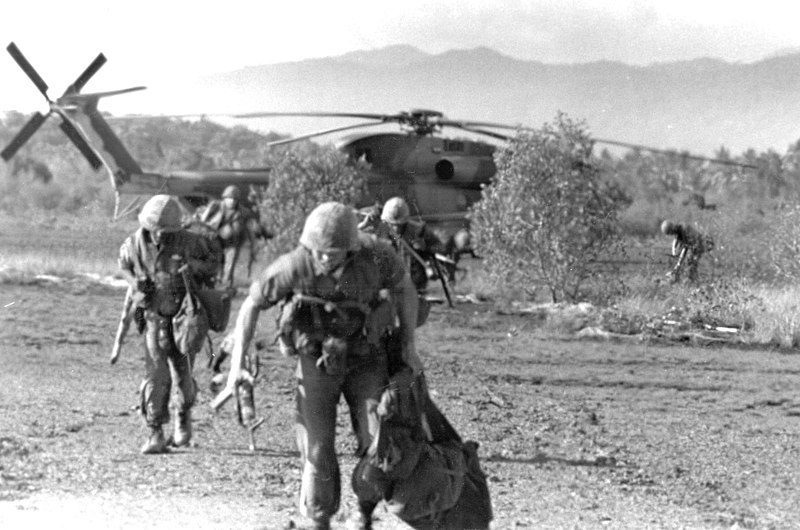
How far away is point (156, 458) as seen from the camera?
310 inches

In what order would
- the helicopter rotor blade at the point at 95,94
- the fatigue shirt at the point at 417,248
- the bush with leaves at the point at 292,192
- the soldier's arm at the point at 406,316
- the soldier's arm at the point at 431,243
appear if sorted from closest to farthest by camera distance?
the soldier's arm at the point at 406,316
the fatigue shirt at the point at 417,248
the soldier's arm at the point at 431,243
the helicopter rotor blade at the point at 95,94
the bush with leaves at the point at 292,192

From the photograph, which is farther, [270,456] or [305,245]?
[270,456]

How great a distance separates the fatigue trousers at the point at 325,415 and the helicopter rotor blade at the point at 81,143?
14580mm

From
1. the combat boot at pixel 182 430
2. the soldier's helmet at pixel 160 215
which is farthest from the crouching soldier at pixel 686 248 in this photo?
the soldier's helmet at pixel 160 215

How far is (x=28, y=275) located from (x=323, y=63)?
1047 centimetres

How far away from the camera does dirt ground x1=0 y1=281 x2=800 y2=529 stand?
656 centimetres

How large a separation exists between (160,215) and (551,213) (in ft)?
36.9

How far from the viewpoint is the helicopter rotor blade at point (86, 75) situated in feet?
63.6

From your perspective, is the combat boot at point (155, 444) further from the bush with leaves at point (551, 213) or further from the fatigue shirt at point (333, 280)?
the bush with leaves at point (551, 213)

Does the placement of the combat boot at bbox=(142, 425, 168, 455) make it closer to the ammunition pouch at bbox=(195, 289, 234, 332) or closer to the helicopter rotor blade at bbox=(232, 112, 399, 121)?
the ammunition pouch at bbox=(195, 289, 234, 332)

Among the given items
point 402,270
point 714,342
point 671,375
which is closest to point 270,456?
point 402,270

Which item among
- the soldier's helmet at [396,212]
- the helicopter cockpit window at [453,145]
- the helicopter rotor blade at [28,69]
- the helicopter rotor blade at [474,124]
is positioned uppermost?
the helicopter rotor blade at [28,69]

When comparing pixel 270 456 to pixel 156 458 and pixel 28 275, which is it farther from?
pixel 28 275

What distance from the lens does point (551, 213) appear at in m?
18.4
